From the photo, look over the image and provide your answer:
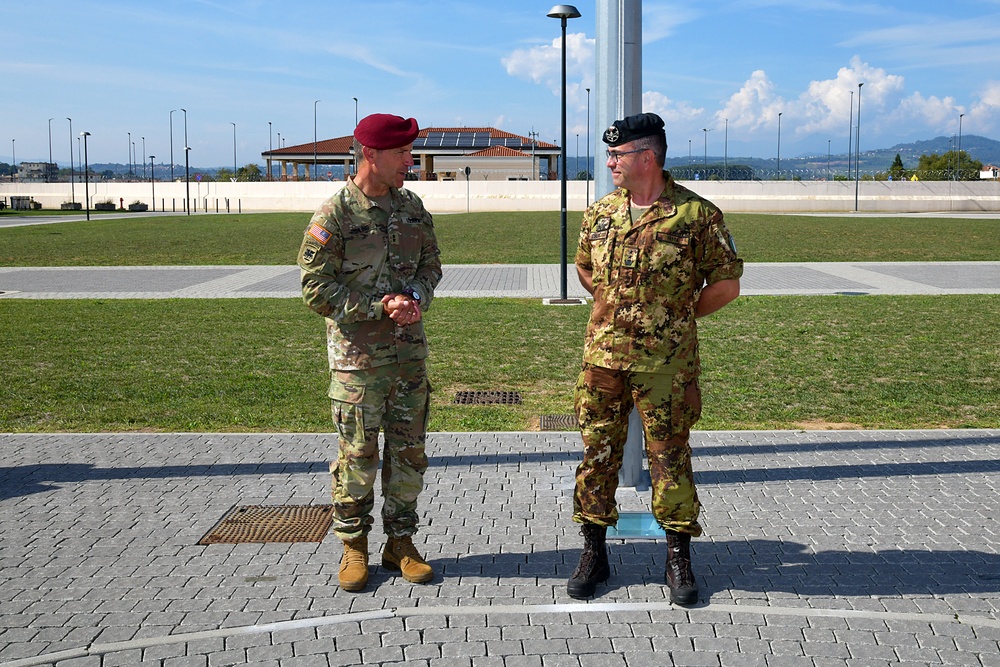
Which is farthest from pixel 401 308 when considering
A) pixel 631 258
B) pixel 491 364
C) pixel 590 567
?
pixel 491 364

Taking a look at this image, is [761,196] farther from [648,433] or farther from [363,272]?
[363,272]

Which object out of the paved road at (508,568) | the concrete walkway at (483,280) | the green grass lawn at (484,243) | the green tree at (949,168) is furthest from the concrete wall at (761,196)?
the paved road at (508,568)

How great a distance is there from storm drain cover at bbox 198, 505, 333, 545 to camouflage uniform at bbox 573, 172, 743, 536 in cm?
157

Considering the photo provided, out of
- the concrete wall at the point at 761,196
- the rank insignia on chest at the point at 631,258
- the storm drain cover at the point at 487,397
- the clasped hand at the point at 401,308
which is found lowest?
the storm drain cover at the point at 487,397

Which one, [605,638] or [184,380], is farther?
[184,380]

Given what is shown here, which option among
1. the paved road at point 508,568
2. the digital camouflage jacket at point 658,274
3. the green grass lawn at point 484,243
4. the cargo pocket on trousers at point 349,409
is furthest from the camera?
the green grass lawn at point 484,243

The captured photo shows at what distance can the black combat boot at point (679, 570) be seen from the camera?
13.8 feet

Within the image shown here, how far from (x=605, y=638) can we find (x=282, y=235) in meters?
33.6

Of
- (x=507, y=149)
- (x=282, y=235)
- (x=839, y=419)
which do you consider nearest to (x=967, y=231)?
(x=282, y=235)

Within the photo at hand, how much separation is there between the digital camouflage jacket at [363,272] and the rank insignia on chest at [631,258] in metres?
0.84

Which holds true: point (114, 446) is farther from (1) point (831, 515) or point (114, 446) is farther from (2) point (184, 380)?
(1) point (831, 515)

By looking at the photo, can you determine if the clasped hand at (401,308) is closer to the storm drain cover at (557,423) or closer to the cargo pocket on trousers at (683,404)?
the cargo pocket on trousers at (683,404)

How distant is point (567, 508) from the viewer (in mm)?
5559

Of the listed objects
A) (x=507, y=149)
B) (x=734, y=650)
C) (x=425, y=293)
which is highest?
(x=507, y=149)
